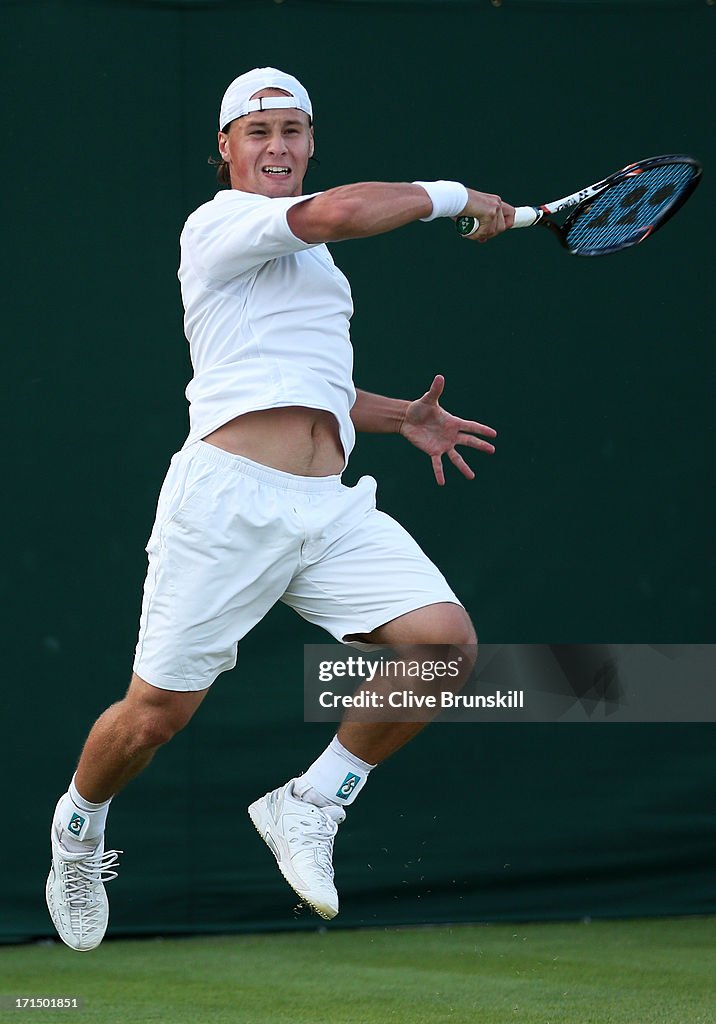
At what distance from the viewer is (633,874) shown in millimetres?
A: 5668

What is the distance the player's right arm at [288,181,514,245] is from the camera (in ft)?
10.9

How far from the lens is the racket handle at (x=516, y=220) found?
344 cm

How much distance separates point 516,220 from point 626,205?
598 millimetres

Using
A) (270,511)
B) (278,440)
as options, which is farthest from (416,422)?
(270,511)

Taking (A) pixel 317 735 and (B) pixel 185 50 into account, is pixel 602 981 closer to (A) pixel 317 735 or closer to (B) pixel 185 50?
(A) pixel 317 735

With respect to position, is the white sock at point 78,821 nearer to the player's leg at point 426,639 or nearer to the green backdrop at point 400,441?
the player's leg at point 426,639

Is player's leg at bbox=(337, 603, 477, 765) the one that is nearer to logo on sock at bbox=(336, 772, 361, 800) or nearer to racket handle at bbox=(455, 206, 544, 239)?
logo on sock at bbox=(336, 772, 361, 800)

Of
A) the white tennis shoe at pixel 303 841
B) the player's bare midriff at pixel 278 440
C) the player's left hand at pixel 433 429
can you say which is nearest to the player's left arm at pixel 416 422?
the player's left hand at pixel 433 429

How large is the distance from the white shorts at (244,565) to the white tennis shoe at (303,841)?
38 cm

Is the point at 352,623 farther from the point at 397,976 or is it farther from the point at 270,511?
the point at 397,976

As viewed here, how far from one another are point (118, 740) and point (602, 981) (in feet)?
6.41

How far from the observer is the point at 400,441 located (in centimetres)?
558

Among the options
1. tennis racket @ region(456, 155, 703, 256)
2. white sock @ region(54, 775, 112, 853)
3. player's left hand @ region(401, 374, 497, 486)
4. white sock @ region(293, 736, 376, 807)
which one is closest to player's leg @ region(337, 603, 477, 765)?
white sock @ region(293, 736, 376, 807)

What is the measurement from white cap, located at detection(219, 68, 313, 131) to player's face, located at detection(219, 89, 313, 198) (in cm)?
1
